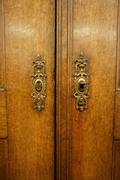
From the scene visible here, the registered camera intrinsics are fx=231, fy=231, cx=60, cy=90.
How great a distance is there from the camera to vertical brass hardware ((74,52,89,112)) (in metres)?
0.96

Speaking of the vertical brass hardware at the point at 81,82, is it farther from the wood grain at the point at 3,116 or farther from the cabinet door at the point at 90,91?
the wood grain at the point at 3,116

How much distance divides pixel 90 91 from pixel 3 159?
48 centimetres

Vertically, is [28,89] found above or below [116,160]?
above

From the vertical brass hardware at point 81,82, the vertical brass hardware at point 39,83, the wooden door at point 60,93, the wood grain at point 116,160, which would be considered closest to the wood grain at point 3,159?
the wooden door at point 60,93

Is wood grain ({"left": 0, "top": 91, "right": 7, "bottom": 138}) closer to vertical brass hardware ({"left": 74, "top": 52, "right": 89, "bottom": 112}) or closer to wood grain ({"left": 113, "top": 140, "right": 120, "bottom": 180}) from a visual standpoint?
vertical brass hardware ({"left": 74, "top": 52, "right": 89, "bottom": 112})

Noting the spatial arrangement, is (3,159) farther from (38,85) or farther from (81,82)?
(81,82)

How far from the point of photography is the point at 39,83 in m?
0.97

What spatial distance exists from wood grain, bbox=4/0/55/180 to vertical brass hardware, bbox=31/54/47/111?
0.02m

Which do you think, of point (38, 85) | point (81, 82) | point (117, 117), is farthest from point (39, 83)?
point (117, 117)

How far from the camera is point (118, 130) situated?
1012 mm

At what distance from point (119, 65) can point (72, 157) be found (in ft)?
1.49

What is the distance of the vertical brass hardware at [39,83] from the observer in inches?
38.0

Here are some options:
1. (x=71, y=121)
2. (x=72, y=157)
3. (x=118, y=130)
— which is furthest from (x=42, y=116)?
(x=118, y=130)

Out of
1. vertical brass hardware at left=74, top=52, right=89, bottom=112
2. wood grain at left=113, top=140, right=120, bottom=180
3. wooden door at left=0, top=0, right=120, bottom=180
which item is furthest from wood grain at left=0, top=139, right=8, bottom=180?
wood grain at left=113, top=140, right=120, bottom=180
